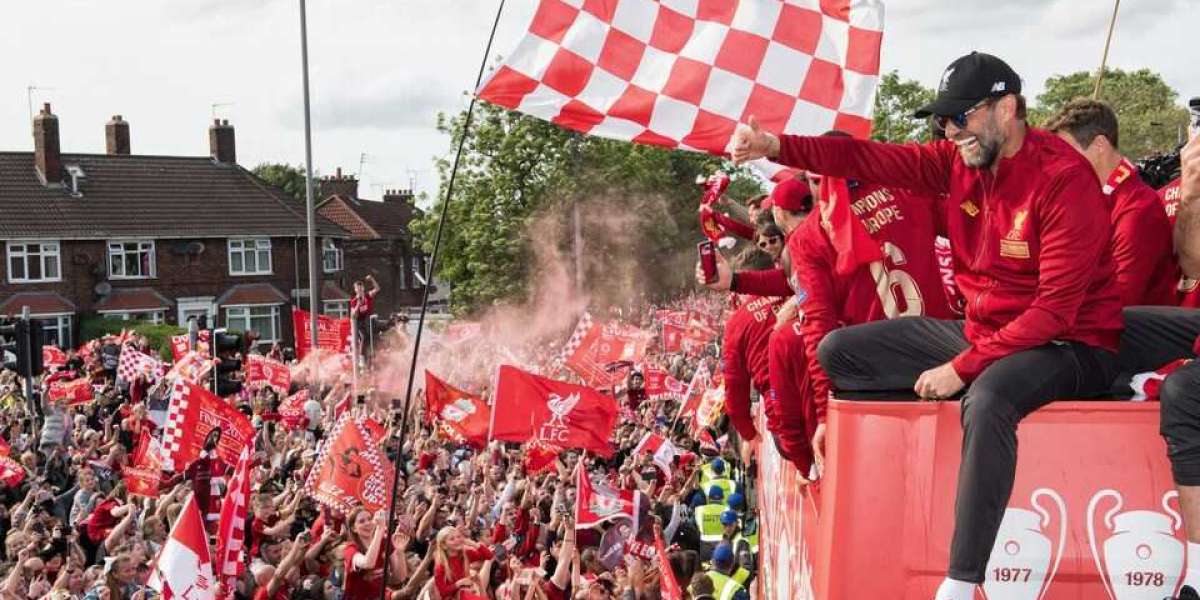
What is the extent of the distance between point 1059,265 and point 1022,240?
0.16m

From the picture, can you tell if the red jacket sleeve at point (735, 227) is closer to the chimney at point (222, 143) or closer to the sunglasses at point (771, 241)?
the sunglasses at point (771, 241)

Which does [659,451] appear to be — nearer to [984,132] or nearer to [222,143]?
[984,132]

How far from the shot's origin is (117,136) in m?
60.5

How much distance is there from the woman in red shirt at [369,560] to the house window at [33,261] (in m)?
44.3

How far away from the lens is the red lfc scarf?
16.3ft

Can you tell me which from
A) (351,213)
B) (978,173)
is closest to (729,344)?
(978,173)

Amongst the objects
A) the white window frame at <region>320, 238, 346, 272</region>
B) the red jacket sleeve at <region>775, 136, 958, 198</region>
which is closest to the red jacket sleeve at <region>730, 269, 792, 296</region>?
the red jacket sleeve at <region>775, 136, 958, 198</region>

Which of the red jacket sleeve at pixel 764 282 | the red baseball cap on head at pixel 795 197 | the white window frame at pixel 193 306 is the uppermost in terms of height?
the red baseball cap on head at pixel 795 197

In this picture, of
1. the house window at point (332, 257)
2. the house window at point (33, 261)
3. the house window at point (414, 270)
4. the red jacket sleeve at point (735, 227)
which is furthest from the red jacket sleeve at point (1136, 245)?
the house window at point (414, 270)

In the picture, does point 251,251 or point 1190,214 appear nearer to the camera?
point 1190,214

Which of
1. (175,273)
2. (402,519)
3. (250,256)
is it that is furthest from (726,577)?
(250,256)

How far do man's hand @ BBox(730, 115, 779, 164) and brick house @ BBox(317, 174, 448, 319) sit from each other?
6385 cm

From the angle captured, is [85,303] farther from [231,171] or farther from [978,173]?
[978,173]

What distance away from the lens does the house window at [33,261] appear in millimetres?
51562
